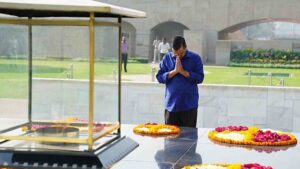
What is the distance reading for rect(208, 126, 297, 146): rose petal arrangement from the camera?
4.48 m

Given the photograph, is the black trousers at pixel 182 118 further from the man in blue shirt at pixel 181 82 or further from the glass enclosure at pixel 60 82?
the glass enclosure at pixel 60 82

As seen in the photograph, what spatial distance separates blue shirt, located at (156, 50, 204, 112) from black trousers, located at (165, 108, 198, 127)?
43 millimetres

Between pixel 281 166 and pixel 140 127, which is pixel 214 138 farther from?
pixel 281 166

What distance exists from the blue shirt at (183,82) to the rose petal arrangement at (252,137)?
67 centimetres

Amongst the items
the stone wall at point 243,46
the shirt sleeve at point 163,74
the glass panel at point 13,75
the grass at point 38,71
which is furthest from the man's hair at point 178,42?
the stone wall at point 243,46

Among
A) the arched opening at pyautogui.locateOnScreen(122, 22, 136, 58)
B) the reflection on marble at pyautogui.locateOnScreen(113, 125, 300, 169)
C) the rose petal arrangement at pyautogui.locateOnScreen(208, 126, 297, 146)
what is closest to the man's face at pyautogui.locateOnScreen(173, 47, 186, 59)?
the rose petal arrangement at pyautogui.locateOnScreen(208, 126, 297, 146)

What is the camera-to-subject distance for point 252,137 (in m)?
4.67

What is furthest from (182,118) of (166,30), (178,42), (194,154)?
(166,30)

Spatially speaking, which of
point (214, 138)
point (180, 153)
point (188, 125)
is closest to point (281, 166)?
point (180, 153)

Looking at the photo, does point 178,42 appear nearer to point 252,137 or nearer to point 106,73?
point 252,137

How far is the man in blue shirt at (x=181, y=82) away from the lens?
552 cm

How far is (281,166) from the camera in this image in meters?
3.63

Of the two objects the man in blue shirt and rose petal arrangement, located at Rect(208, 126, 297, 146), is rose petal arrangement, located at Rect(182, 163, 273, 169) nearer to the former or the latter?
rose petal arrangement, located at Rect(208, 126, 297, 146)

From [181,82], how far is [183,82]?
0.02 m
